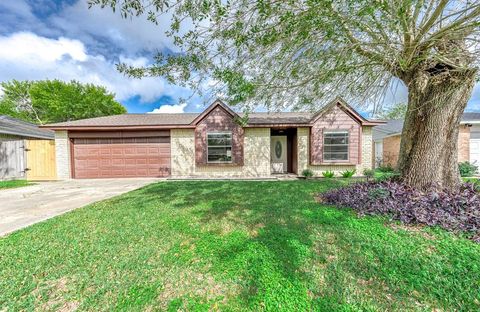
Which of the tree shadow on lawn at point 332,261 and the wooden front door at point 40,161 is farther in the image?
the wooden front door at point 40,161

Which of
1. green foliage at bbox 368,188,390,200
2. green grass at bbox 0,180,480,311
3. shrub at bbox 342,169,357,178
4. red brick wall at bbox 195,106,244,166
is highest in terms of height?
red brick wall at bbox 195,106,244,166

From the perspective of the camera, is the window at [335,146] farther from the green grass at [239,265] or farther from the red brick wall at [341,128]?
the green grass at [239,265]

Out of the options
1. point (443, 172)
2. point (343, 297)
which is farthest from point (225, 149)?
point (343, 297)

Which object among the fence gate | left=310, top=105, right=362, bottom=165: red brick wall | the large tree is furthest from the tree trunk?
the fence gate

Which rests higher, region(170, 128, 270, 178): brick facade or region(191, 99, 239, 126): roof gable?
region(191, 99, 239, 126): roof gable

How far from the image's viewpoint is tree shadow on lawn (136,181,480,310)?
2.11 meters

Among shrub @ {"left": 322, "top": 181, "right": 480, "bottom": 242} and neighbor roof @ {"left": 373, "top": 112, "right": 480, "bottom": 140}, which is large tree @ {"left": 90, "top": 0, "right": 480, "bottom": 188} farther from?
neighbor roof @ {"left": 373, "top": 112, "right": 480, "bottom": 140}

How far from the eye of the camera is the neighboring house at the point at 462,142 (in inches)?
476

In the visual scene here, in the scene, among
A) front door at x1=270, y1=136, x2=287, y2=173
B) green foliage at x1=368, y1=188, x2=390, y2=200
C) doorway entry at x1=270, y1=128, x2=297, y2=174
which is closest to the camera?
green foliage at x1=368, y1=188, x2=390, y2=200

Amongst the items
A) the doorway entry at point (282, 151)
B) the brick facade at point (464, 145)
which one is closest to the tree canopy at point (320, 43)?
the doorway entry at point (282, 151)

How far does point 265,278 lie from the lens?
7.77 feet

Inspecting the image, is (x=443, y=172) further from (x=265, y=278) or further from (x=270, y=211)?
(x=265, y=278)

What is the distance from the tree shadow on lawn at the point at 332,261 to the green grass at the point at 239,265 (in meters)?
0.01

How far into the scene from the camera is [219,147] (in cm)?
1085
